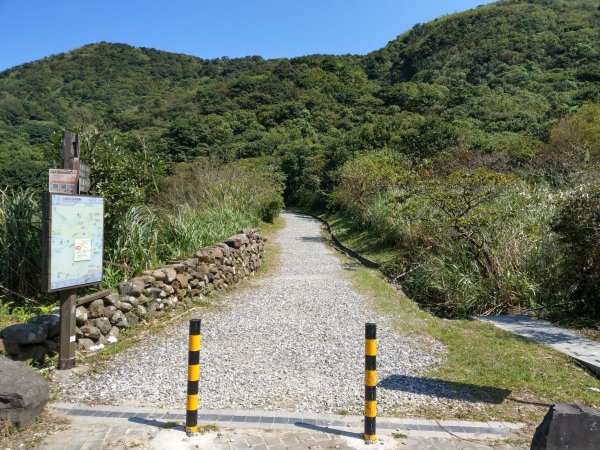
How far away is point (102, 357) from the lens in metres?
5.50

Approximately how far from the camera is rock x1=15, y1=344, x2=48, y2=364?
16.9 ft

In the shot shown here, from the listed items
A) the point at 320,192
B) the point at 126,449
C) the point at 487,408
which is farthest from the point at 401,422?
the point at 320,192

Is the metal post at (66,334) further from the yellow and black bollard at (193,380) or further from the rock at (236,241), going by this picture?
the rock at (236,241)

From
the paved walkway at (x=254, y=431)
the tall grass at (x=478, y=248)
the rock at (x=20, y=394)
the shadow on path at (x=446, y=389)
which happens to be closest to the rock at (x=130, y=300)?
the paved walkway at (x=254, y=431)

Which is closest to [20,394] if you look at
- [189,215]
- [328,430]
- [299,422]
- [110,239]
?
[299,422]

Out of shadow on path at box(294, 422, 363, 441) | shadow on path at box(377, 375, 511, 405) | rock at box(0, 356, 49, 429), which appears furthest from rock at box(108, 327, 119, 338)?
shadow on path at box(377, 375, 511, 405)

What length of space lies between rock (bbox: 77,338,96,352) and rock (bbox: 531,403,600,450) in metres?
4.95

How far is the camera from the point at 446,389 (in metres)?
4.71

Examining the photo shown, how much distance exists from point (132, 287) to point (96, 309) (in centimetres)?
75

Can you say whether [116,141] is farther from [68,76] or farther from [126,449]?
[68,76]

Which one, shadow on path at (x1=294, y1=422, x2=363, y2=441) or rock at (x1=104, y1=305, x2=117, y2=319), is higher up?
rock at (x1=104, y1=305, x2=117, y2=319)

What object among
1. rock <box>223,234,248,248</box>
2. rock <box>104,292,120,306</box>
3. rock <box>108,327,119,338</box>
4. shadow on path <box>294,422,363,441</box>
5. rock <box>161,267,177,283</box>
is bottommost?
rock <box>108,327,119,338</box>

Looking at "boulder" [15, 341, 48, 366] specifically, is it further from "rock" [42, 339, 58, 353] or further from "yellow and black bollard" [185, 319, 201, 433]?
"yellow and black bollard" [185, 319, 201, 433]

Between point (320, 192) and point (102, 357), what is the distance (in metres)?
28.3
